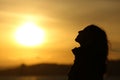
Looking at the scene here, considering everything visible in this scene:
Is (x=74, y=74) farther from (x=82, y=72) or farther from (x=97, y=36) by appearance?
(x=97, y=36)

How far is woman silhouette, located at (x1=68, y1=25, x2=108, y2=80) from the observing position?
9227 mm

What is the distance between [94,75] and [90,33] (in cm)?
95

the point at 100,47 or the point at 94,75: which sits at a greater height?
the point at 100,47

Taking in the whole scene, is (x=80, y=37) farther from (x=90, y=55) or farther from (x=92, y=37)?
(x=90, y=55)

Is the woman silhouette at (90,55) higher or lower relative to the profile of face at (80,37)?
lower

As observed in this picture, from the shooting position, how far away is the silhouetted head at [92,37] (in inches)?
361

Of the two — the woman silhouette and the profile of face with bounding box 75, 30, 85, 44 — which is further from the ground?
the profile of face with bounding box 75, 30, 85, 44

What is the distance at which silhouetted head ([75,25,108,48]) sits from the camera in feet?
30.1

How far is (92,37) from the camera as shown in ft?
30.3

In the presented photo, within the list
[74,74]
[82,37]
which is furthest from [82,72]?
[82,37]

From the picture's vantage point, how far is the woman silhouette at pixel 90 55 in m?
9.23

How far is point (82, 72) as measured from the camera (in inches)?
367

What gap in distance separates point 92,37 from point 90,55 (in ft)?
1.42

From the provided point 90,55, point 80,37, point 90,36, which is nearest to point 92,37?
point 90,36
